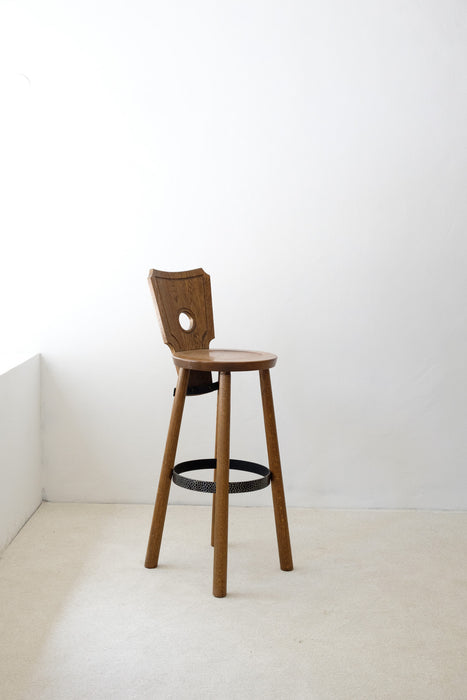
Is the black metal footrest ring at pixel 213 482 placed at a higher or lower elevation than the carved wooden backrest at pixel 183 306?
lower

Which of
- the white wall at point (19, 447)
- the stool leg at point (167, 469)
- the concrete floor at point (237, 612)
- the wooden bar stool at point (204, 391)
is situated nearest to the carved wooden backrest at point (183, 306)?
the wooden bar stool at point (204, 391)

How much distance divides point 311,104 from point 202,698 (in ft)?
7.77

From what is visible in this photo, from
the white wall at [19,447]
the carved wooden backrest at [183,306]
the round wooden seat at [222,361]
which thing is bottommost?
the white wall at [19,447]

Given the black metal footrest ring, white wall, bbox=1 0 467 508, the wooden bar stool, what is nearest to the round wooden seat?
the wooden bar stool

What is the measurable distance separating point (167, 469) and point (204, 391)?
0.31m

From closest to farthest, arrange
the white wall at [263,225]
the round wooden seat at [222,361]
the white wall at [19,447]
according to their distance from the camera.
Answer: the round wooden seat at [222,361] < the white wall at [19,447] < the white wall at [263,225]

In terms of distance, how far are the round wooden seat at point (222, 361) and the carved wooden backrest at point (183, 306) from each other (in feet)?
0.24

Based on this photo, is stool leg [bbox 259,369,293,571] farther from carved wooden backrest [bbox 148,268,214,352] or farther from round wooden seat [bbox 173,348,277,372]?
carved wooden backrest [bbox 148,268,214,352]

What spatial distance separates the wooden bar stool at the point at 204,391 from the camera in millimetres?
2363

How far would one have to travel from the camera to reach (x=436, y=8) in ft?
10.2

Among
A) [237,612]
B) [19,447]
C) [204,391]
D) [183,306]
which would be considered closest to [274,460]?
[204,391]

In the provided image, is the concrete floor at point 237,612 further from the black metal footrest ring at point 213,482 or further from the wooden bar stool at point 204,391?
the black metal footrest ring at point 213,482

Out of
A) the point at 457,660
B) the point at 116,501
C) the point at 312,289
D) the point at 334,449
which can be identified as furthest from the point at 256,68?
the point at 457,660

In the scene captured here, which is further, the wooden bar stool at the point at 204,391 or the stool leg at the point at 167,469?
the stool leg at the point at 167,469
